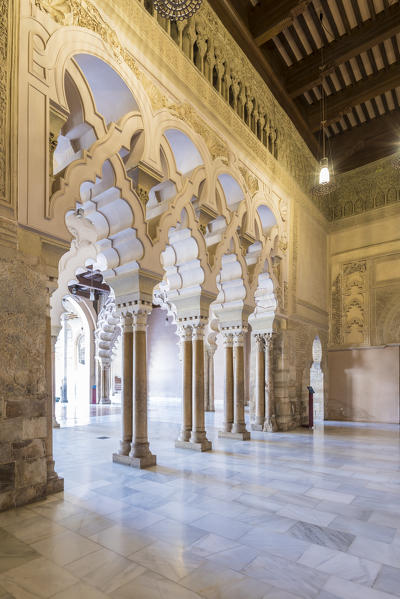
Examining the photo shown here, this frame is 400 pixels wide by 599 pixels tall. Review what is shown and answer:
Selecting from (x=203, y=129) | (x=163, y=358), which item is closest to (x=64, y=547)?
(x=203, y=129)

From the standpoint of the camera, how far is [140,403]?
4879 millimetres

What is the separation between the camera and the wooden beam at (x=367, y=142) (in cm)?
1027

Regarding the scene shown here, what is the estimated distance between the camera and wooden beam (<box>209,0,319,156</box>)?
6.48 m

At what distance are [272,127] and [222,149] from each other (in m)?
2.41

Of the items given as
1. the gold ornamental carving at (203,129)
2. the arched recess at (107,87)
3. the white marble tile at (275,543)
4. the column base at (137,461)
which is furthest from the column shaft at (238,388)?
the arched recess at (107,87)

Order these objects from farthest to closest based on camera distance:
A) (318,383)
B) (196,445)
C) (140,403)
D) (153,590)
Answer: (318,383)
(196,445)
(140,403)
(153,590)

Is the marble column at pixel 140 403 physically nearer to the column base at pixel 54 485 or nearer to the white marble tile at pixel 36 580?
the column base at pixel 54 485

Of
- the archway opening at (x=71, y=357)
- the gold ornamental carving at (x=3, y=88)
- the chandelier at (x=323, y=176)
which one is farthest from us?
the archway opening at (x=71, y=357)

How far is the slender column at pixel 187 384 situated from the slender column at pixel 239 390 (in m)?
1.24

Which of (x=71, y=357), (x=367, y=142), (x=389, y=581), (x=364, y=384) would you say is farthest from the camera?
(x=71, y=357)

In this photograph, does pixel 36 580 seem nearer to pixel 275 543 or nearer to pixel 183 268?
pixel 275 543

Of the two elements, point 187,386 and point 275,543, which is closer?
point 275,543

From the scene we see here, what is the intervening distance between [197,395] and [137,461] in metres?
1.50

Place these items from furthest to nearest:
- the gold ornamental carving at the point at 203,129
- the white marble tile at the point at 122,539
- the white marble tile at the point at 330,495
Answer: the gold ornamental carving at the point at 203,129 → the white marble tile at the point at 330,495 → the white marble tile at the point at 122,539
